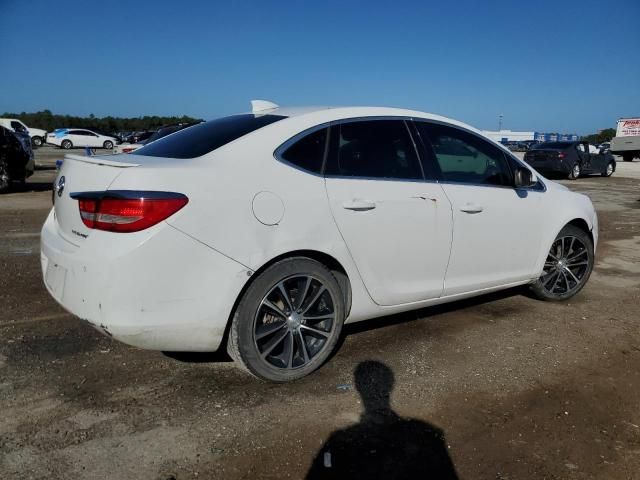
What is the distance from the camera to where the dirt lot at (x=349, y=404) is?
8.30 feet

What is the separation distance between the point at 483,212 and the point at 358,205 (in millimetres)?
1191

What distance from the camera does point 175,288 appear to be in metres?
2.78

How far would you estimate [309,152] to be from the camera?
10.9 feet

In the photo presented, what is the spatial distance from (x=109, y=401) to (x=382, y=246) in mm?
1850

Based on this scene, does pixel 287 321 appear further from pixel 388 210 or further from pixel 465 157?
pixel 465 157

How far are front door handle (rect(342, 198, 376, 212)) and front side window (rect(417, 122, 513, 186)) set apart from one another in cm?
80

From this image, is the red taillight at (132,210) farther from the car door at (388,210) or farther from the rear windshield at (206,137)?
the car door at (388,210)

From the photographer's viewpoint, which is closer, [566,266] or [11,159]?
[566,266]

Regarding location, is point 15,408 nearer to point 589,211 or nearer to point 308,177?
point 308,177

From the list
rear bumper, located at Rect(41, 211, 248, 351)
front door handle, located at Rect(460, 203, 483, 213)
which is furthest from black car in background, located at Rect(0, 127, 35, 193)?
front door handle, located at Rect(460, 203, 483, 213)

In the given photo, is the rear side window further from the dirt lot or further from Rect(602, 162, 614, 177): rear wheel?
Rect(602, 162, 614, 177): rear wheel

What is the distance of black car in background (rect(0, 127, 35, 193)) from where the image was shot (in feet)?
40.6

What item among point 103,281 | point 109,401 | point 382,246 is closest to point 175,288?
point 103,281

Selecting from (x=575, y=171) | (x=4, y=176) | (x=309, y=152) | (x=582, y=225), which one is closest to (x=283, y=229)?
(x=309, y=152)
